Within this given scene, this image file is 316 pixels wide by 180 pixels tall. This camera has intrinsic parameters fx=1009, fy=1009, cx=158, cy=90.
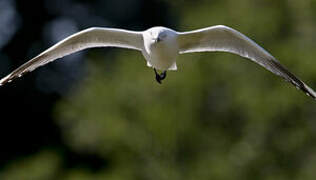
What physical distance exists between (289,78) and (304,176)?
3.28 metres

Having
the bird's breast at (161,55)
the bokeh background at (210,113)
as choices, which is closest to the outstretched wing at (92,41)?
the bird's breast at (161,55)

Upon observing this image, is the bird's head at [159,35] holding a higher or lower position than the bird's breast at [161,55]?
higher

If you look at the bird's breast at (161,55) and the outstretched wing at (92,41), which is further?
the outstretched wing at (92,41)

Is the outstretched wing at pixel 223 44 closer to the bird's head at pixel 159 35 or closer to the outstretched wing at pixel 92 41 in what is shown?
the bird's head at pixel 159 35

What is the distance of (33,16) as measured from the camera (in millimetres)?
18188

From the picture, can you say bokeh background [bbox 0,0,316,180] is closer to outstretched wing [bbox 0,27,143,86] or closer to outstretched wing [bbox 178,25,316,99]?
outstretched wing [bbox 178,25,316,99]

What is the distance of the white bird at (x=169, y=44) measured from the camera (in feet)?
23.1

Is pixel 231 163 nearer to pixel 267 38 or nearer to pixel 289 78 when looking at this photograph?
pixel 267 38

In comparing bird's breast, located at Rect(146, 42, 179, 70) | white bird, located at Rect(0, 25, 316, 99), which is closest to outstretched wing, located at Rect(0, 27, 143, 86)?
white bird, located at Rect(0, 25, 316, 99)

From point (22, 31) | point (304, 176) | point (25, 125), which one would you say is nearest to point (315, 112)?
point (304, 176)

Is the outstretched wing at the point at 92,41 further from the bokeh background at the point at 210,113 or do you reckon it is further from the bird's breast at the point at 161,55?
the bokeh background at the point at 210,113

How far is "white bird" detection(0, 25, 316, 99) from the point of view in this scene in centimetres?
704

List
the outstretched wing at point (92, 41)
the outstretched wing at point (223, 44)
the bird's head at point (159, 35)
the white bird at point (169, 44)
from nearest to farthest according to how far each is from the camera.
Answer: the bird's head at point (159, 35) < the white bird at point (169, 44) < the outstretched wing at point (223, 44) < the outstretched wing at point (92, 41)

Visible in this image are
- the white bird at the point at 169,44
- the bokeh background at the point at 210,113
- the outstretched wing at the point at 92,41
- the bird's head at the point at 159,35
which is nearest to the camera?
the bird's head at the point at 159,35
